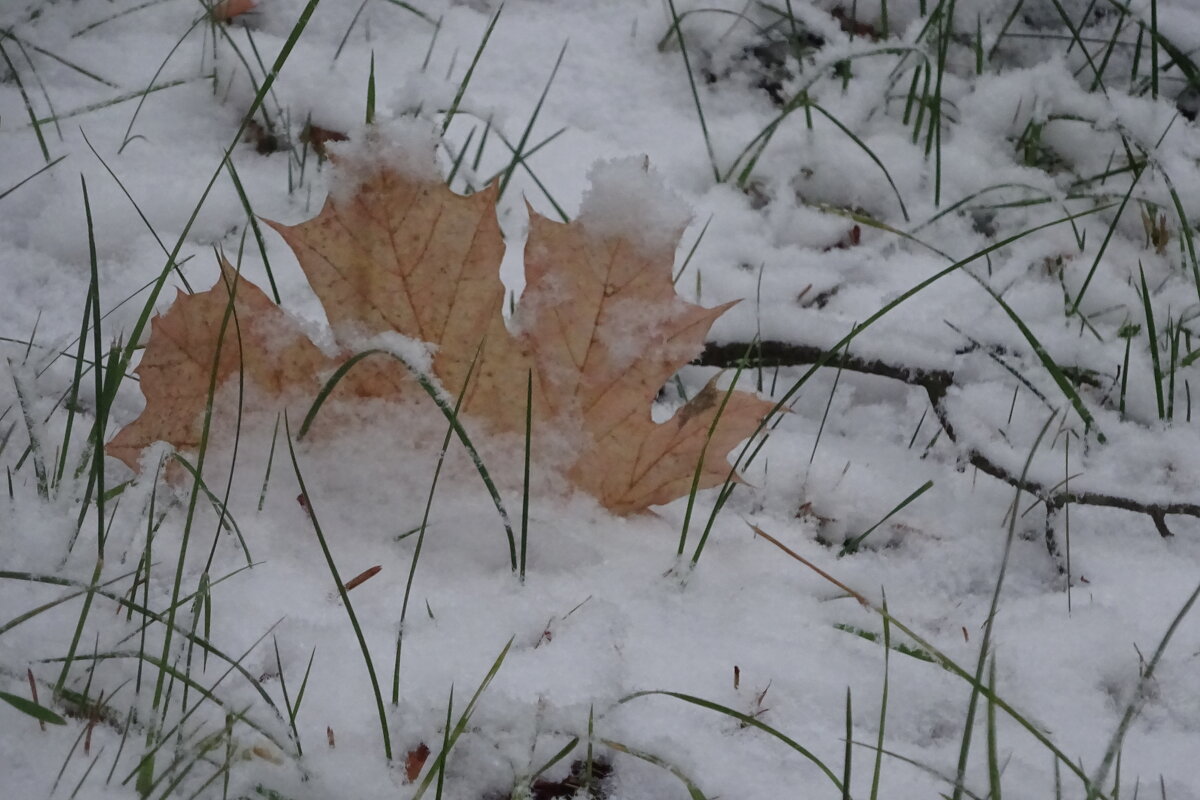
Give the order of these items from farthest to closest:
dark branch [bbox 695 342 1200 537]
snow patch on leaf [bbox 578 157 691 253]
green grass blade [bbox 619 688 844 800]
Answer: dark branch [bbox 695 342 1200 537]
snow patch on leaf [bbox 578 157 691 253]
green grass blade [bbox 619 688 844 800]

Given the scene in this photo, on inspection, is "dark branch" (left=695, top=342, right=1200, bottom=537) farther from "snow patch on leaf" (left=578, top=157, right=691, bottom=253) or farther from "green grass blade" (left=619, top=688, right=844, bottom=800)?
"green grass blade" (left=619, top=688, right=844, bottom=800)

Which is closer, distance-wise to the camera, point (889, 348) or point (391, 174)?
point (391, 174)

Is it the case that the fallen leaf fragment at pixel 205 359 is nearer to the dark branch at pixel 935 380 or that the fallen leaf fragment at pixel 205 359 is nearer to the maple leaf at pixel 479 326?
the maple leaf at pixel 479 326

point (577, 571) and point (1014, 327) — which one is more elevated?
point (1014, 327)

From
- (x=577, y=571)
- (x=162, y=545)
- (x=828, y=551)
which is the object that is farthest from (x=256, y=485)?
(x=828, y=551)

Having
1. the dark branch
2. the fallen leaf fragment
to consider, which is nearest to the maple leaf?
the fallen leaf fragment

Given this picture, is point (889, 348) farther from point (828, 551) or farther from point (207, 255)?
point (207, 255)
